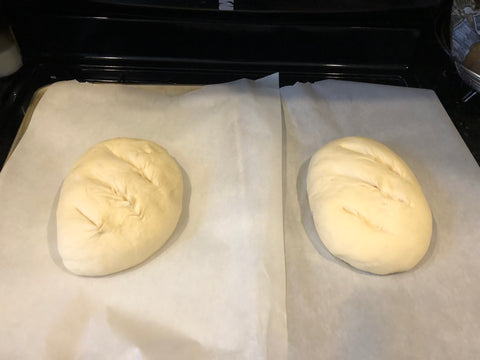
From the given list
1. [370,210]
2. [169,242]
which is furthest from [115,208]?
[370,210]

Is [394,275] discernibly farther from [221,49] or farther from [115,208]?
[221,49]

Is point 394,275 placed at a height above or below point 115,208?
below

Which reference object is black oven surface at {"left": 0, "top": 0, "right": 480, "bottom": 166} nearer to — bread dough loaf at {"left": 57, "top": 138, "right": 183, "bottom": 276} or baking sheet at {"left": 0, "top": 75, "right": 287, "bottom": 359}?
baking sheet at {"left": 0, "top": 75, "right": 287, "bottom": 359}

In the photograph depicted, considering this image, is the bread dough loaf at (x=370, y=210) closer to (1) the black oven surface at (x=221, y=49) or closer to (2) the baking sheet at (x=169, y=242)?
(2) the baking sheet at (x=169, y=242)

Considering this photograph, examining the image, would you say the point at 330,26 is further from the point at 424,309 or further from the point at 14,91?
the point at 14,91

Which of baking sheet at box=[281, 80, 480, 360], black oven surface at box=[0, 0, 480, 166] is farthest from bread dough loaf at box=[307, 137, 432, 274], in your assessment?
black oven surface at box=[0, 0, 480, 166]
